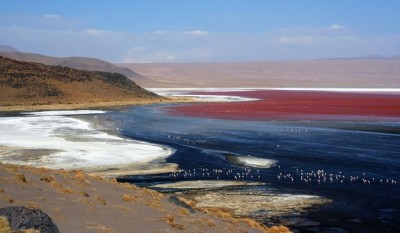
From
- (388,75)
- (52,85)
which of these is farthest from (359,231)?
(388,75)

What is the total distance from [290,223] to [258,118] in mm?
30564

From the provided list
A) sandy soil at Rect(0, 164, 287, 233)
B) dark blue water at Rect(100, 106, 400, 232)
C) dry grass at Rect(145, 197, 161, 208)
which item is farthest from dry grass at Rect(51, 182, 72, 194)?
dark blue water at Rect(100, 106, 400, 232)

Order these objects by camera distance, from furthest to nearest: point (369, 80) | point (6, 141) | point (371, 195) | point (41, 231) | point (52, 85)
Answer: point (369, 80) → point (52, 85) → point (6, 141) → point (371, 195) → point (41, 231)

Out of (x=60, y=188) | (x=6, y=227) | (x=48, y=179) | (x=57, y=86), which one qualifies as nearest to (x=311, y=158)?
(x=48, y=179)

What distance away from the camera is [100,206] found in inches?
442

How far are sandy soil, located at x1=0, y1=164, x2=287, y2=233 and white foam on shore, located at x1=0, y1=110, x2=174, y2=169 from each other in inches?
297

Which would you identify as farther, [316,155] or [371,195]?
[316,155]

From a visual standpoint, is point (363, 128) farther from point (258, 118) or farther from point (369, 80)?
point (369, 80)

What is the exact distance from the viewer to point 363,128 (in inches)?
1419

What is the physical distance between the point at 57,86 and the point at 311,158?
5107cm

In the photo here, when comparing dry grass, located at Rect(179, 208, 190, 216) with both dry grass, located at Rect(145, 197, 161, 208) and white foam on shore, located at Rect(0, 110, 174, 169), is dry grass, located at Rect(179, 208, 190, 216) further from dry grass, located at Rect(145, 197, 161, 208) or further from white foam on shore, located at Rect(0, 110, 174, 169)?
white foam on shore, located at Rect(0, 110, 174, 169)

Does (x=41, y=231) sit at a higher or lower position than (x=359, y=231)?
higher

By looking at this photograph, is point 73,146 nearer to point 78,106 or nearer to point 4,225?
point 4,225

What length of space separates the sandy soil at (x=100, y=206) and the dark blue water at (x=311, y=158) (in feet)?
8.37
